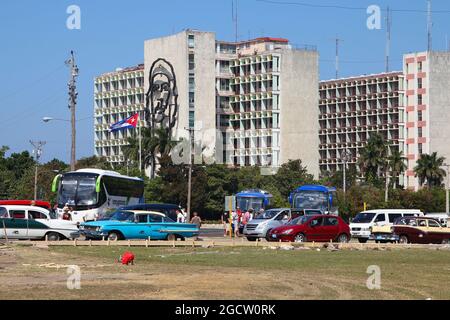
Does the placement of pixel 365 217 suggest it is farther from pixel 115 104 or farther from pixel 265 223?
pixel 115 104

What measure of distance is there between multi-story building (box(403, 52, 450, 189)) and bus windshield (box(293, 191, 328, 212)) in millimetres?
72959

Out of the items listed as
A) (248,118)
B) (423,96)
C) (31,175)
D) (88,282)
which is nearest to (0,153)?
(31,175)

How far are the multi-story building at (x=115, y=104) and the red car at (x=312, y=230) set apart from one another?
365 feet

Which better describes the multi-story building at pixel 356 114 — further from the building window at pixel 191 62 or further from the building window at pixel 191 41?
the building window at pixel 191 41

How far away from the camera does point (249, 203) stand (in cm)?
8212

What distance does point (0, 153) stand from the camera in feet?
394

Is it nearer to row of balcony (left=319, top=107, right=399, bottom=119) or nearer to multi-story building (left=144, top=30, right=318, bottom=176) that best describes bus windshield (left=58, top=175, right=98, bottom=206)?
multi-story building (left=144, top=30, right=318, bottom=176)

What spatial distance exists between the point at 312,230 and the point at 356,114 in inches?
4593

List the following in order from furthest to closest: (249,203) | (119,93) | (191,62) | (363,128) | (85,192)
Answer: (119,93)
(363,128)
(191,62)
(249,203)
(85,192)

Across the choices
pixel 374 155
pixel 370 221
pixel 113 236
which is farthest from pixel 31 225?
pixel 374 155

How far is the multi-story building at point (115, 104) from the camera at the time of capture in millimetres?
165375

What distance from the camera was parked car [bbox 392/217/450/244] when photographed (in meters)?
48.7

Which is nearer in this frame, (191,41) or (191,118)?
(191,41)

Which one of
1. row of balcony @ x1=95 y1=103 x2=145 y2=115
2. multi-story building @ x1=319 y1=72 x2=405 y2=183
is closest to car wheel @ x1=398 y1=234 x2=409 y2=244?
multi-story building @ x1=319 y1=72 x2=405 y2=183
